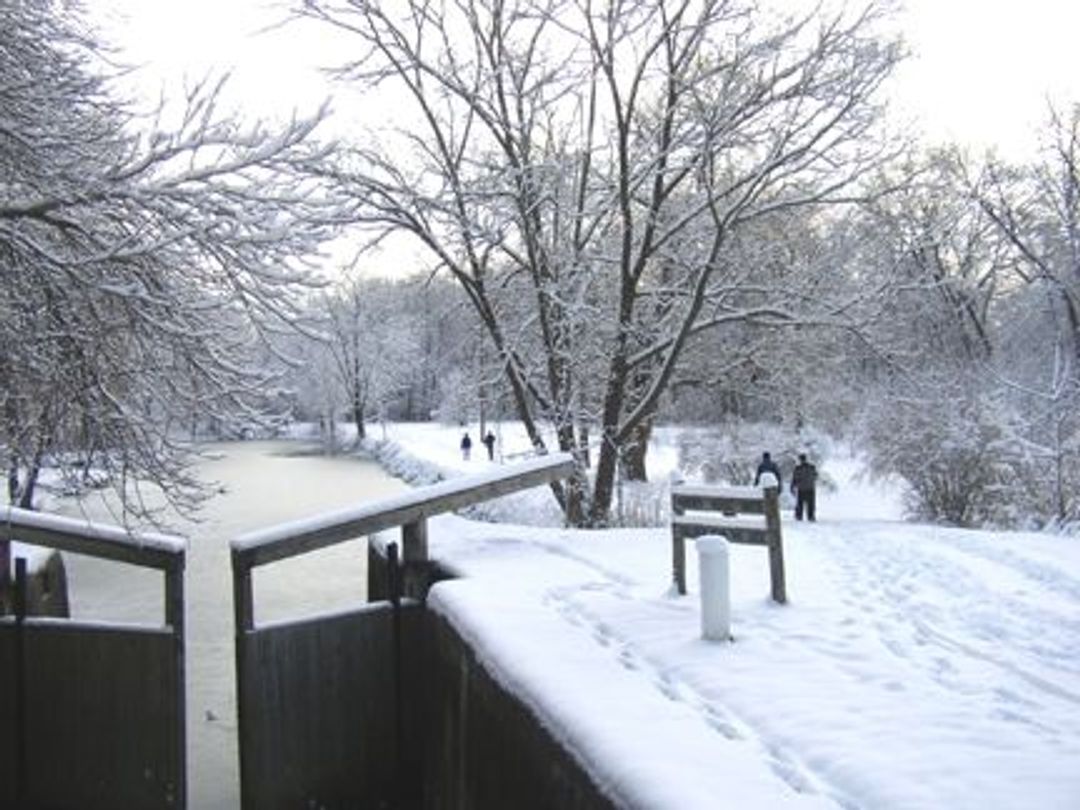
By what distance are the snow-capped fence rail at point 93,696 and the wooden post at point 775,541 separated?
4649 mm

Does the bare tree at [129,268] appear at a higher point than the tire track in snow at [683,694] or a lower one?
higher

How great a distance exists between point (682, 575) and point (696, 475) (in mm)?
18740

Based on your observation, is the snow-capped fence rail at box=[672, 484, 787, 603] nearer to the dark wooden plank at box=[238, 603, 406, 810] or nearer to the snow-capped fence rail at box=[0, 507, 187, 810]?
the dark wooden plank at box=[238, 603, 406, 810]

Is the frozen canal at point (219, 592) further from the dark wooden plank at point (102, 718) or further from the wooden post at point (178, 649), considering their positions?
the dark wooden plank at point (102, 718)

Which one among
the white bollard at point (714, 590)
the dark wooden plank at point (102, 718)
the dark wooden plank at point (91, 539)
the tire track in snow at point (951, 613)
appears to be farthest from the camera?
the dark wooden plank at point (102, 718)

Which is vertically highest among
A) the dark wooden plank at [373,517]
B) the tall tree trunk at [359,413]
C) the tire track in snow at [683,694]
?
the tall tree trunk at [359,413]

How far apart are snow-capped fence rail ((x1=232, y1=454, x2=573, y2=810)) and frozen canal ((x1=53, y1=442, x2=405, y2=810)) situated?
0.61 meters

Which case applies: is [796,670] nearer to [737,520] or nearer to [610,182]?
[737,520]

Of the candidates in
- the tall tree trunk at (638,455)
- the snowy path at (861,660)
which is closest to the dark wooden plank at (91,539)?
the snowy path at (861,660)

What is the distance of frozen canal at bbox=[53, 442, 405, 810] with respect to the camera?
10.9 meters

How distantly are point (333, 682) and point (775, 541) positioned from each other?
158 inches

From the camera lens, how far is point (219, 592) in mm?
18000

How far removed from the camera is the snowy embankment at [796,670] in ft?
15.4

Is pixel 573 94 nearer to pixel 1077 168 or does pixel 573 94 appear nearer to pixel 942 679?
pixel 942 679
